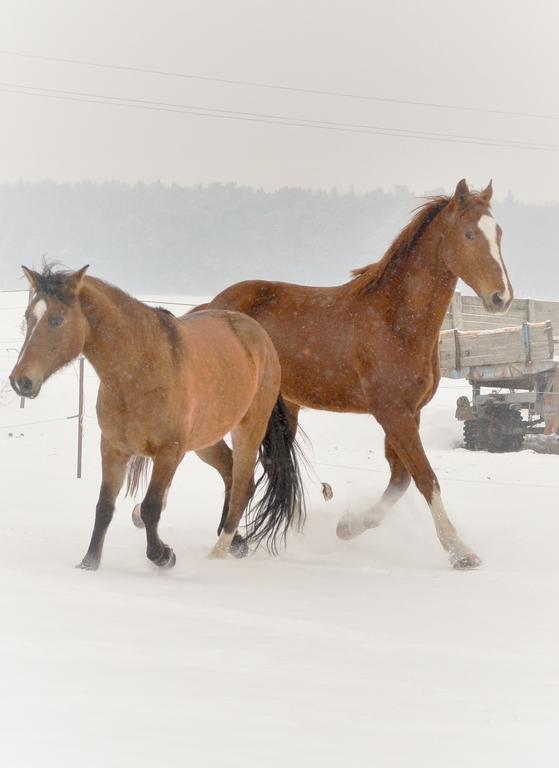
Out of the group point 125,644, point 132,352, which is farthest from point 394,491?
point 125,644

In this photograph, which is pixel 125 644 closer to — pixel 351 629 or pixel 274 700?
pixel 274 700

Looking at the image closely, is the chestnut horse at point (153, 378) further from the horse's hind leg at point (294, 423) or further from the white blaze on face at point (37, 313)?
the horse's hind leg at point (294, 423)

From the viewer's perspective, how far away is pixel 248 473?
17.6 ft

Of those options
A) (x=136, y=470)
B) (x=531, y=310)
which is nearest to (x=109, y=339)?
(x=136, y=470)

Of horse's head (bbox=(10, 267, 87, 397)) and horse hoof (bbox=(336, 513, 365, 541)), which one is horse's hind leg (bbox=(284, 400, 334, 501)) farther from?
horse's head (bbox=(10, 267, 87, 397))

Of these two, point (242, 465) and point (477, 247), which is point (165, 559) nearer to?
point (242, 465)

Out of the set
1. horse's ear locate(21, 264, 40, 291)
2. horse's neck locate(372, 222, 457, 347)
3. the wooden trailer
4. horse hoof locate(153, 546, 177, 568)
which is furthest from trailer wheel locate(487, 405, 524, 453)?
horse's ear locate(21, 264, 40, 291)

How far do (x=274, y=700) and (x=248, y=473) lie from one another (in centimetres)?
289

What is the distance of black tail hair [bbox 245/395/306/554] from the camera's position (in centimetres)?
556

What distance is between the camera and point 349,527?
19.0 ft

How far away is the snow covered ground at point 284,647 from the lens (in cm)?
221

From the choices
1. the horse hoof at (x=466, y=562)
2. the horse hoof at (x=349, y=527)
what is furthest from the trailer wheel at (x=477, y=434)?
the horse hoof at (x=466, y=562)

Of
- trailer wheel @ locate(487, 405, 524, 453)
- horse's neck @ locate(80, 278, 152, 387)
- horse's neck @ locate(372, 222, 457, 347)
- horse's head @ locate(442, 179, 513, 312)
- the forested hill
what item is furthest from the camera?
the forested hill

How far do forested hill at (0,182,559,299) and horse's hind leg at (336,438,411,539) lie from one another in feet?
28.6
